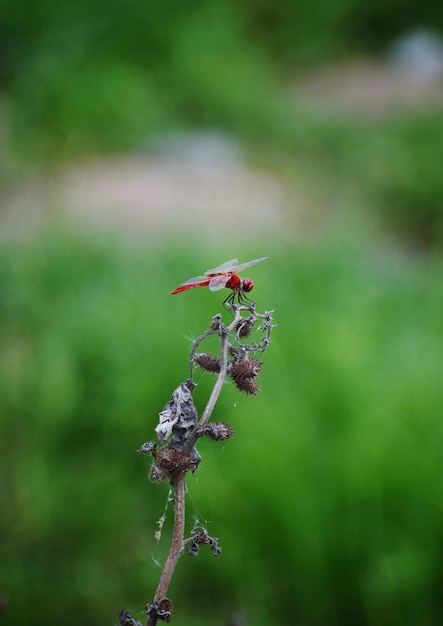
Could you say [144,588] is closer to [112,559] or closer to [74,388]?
[112,559]

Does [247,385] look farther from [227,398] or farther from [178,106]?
[178,106]

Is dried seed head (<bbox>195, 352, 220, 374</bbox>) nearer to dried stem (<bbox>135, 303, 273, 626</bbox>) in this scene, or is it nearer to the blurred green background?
dried stem (<bbox>135, 303, 273, 626</bbox>)

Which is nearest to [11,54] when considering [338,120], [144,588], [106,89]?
[106,89]

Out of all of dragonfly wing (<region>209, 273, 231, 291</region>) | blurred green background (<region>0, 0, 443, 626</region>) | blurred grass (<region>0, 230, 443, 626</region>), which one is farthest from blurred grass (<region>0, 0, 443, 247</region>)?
dragonfly wing (<region>209, 273, 231, 291</region>)

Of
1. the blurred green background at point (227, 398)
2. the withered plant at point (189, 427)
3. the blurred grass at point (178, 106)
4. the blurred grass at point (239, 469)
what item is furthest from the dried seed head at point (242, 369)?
the blurred grass at point (178, 106)

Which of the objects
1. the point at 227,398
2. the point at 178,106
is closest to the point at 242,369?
the point at 227,398

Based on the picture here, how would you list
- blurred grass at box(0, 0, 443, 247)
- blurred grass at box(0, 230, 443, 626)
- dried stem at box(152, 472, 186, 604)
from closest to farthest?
dried stem at box(152, 472, 186, 604) → blurred grass at box(0, 230, 443, 626) → blurred grass at box(0, 0, 443, 247)
